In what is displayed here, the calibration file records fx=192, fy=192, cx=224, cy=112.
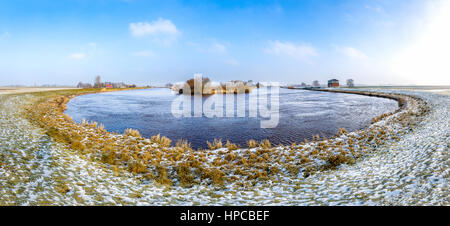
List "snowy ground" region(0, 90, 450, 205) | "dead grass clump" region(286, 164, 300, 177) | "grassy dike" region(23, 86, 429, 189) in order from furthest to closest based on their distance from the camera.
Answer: "dead grass clump" region(286, 164, 300, 177) < "grassy dike" region(23, 86, 429, 189) < "snowy ground" region(0, 90, 450, 205)

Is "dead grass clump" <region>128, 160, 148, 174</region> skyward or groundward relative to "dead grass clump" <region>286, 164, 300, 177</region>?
skyward

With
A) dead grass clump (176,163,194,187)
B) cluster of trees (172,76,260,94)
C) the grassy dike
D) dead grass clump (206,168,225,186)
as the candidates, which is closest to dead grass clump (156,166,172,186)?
the grassy dike

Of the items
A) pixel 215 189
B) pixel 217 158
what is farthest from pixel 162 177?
pixel 217 158

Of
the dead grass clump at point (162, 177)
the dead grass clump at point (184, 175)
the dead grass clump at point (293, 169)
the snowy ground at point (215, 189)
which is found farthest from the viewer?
the dead grass clump at point (293, 169)

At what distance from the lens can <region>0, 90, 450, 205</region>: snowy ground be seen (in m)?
5.54

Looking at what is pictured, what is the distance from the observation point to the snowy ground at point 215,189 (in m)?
5.54

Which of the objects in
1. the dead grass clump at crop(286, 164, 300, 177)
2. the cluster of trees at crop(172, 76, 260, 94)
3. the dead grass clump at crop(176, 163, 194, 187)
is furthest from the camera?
the cluster of trees at crop(172, 76, 260, 94)

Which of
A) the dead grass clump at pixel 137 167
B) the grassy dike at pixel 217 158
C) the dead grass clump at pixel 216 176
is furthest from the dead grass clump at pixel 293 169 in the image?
the dead grass clump at pixel 137 167

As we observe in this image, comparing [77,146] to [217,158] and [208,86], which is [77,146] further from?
[208,86]

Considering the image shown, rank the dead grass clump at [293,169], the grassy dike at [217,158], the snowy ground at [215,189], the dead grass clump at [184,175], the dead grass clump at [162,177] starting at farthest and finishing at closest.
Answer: the dead grass clump at [293,169], the grassy dike at [217,158], the dead grass clump at [184,175], the dead grass clump at [162,177], the snowy ground at [215,189]

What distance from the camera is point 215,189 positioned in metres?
7.64

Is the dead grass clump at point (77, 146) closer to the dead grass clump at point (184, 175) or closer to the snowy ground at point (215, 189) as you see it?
the snowy ground at point (215, 189)

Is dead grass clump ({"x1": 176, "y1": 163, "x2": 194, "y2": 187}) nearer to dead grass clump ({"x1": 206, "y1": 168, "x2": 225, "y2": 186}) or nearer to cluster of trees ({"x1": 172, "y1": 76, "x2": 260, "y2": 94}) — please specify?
dead grass clump ({"x1": 206, "y1": 168, "x2": 225, "y2": 186})
